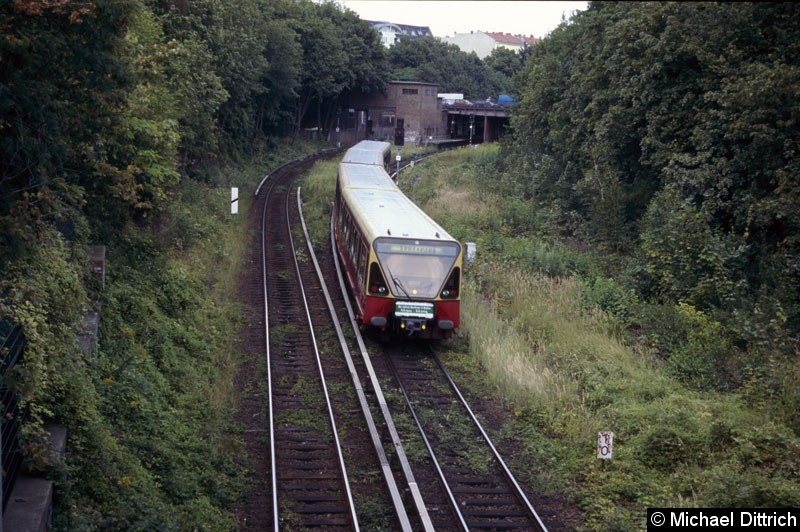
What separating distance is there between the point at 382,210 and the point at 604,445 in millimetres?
9423

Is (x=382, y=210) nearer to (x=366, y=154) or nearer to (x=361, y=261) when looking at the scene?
(x=361, y=261)

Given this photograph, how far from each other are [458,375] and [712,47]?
9.69m

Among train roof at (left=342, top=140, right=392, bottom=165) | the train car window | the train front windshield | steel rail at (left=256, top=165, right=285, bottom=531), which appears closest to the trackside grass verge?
the train front windshield

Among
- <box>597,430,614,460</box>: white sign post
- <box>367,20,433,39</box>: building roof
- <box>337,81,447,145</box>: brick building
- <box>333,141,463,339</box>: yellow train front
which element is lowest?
<box>597,430,614,460</box>: white sign post

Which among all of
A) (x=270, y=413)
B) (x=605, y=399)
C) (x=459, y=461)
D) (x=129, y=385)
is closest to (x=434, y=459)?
(x=459, y=461)

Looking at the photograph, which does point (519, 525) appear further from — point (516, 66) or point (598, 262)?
point (516, 66)

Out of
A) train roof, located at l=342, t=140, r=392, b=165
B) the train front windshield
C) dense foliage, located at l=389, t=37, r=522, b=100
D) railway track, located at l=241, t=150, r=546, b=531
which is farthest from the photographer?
dense foliage, located at l=389, t=37, r=522, b=100

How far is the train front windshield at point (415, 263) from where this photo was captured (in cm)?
1549

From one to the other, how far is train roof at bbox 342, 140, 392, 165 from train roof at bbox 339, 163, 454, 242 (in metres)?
5.31

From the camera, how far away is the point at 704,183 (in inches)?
727

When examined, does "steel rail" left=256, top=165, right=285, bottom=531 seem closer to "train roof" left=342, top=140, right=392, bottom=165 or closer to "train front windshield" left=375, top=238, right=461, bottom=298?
"train front windshield" left=375, top=238, right=461, bottom=298

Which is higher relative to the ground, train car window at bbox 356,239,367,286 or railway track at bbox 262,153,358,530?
train car window at bbox 356,239,367,286

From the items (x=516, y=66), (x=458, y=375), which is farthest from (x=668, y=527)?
(x=516, y=66)

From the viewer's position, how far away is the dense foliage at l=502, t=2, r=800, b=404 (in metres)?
14.8
